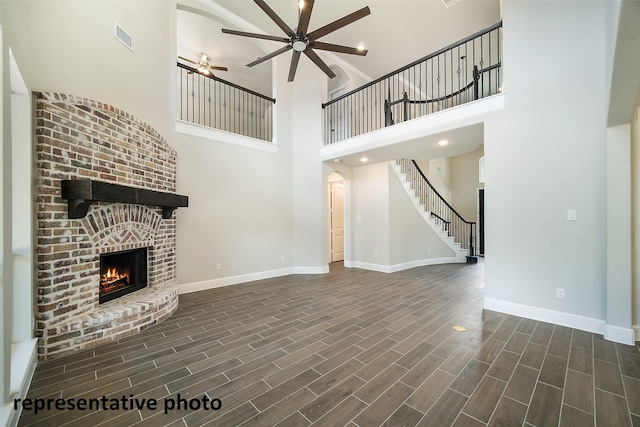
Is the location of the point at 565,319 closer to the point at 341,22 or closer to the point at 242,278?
the point at 341,22

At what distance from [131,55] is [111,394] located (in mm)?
3738

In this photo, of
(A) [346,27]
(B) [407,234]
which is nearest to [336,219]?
(B) [407,234]

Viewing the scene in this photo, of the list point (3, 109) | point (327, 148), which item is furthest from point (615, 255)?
point (3, 109)

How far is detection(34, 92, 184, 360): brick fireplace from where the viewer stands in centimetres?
222

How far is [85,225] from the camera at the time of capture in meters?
2.53

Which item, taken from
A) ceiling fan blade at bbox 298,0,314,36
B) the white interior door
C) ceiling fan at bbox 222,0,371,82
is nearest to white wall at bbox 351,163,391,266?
the white interior door

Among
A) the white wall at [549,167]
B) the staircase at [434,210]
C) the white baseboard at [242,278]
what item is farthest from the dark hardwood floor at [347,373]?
the staircase at [434,210]

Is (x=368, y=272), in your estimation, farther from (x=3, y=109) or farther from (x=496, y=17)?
(x=496, y=17)

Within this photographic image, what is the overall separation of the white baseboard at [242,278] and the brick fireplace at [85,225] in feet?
2.79

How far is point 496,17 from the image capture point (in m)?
5.14

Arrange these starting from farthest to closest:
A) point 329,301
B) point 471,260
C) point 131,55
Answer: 1. point 471,260
2. point 329,301
3. point 131,55

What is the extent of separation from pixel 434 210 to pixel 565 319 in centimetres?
525

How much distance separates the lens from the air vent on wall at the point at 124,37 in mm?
2996

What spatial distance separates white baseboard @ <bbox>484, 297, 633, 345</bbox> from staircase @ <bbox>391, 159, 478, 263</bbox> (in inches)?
138
